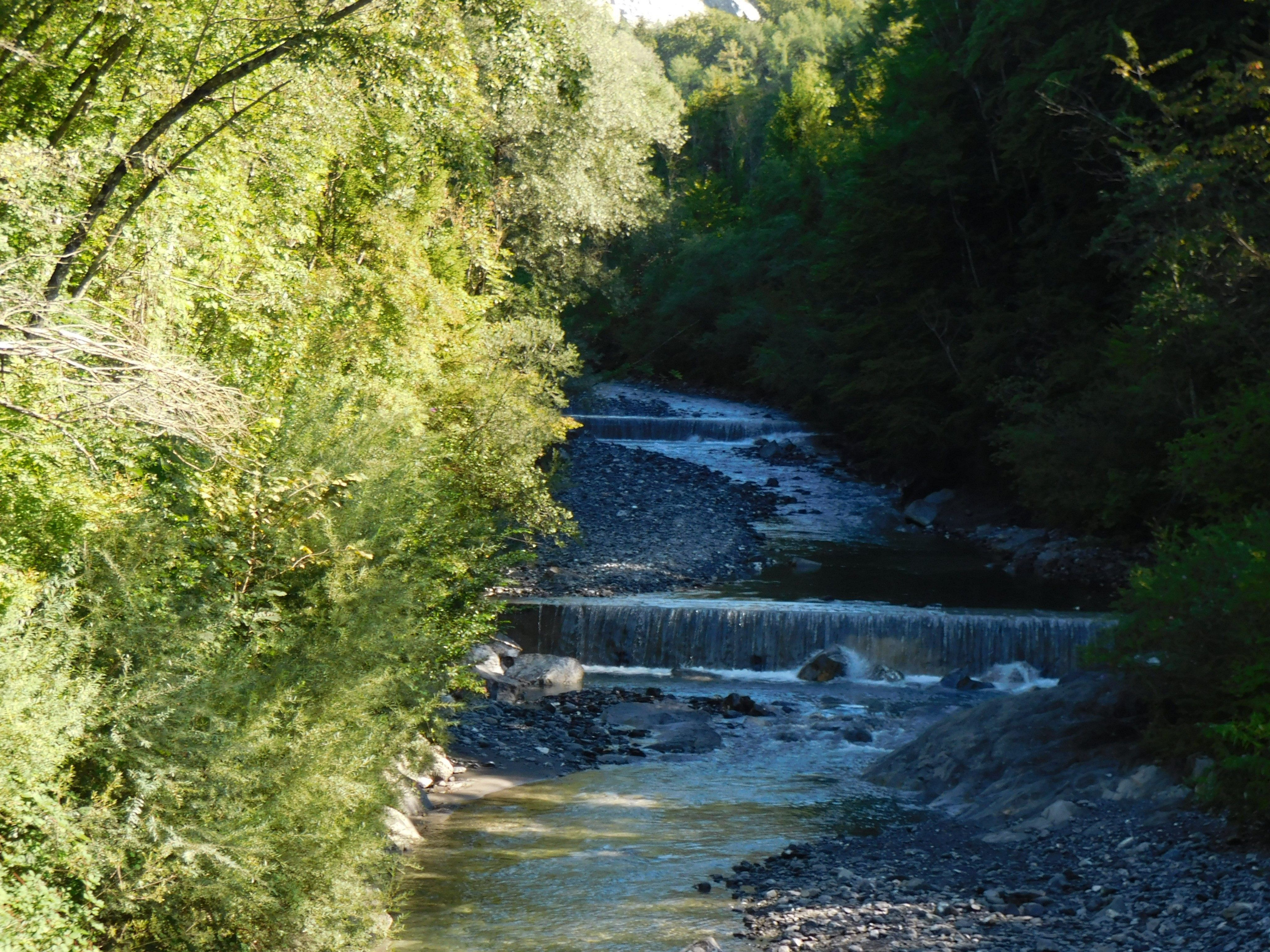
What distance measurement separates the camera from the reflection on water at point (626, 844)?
24.0 ft

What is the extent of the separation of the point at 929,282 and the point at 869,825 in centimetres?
1902

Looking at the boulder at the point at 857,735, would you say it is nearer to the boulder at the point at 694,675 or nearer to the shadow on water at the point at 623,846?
the shadow on water at the point at 623,846

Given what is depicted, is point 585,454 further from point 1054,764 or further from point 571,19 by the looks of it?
point 1054,764

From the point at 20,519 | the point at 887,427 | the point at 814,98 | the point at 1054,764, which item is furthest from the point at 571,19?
the point at 814,98

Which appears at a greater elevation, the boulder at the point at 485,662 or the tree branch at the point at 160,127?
the tree branch at the point at 160,127

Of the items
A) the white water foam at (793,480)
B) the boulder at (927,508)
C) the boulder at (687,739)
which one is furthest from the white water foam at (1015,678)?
the boulder at (927,508)

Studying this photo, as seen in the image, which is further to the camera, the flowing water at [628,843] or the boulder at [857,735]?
the boulder at [857,735]

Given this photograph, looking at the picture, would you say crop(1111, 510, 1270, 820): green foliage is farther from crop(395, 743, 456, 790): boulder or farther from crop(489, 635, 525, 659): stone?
crop(489, 635, 525, 659): stone

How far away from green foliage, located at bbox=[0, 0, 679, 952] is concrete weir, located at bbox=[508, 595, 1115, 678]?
13.9 feet

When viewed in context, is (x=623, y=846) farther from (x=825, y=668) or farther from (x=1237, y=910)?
(x=825, y=668)

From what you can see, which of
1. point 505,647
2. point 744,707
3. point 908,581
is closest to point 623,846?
point 744,707

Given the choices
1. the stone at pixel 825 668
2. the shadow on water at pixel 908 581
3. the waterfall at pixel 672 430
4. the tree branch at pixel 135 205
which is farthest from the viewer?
the waterfall at pixel 672 430

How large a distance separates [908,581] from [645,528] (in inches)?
221

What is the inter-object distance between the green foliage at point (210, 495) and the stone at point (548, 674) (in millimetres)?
2824
